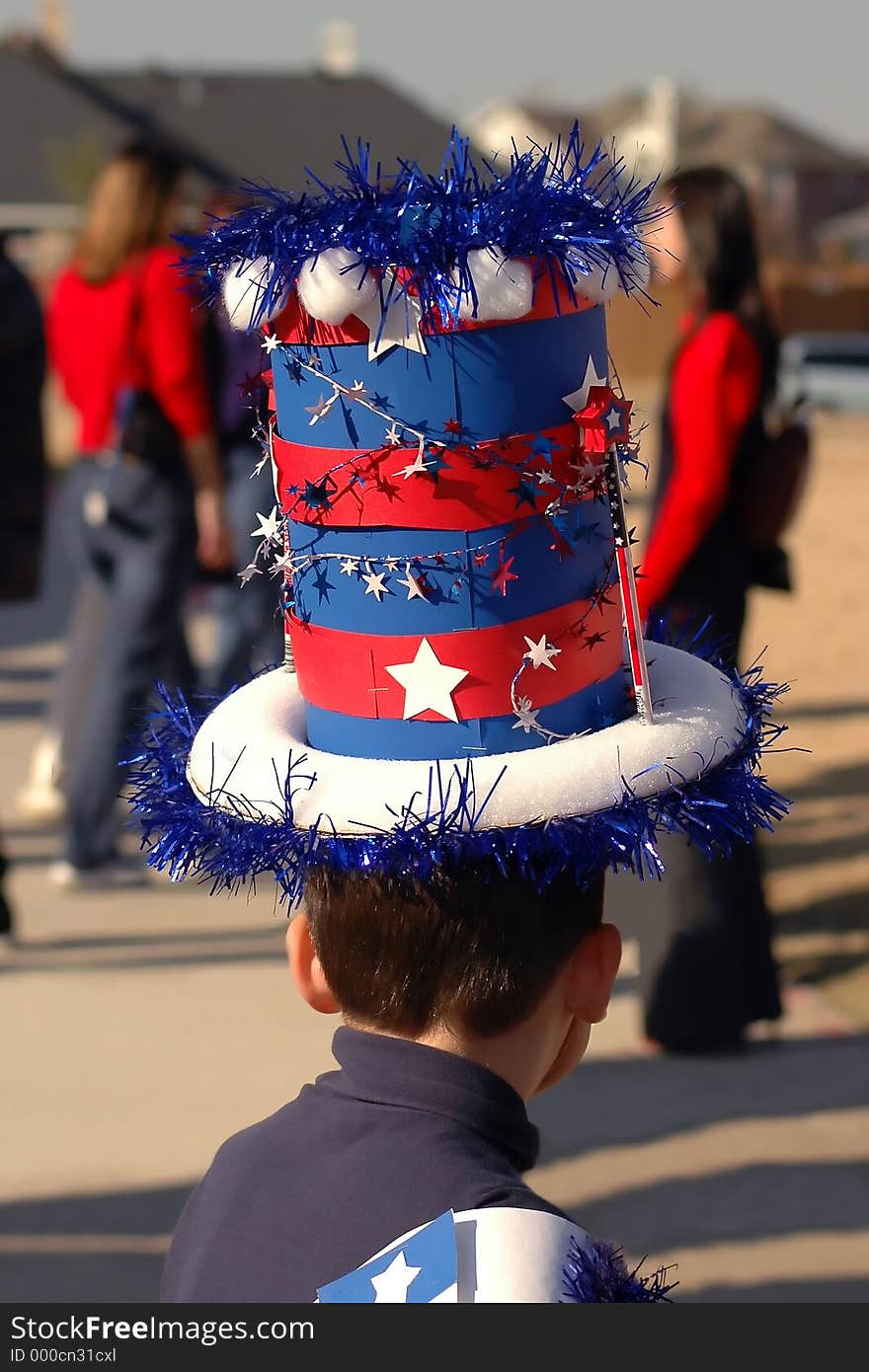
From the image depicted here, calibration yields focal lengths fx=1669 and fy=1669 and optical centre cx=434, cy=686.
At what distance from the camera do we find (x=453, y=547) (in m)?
1.48

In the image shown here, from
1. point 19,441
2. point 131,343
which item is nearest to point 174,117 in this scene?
point 131,343

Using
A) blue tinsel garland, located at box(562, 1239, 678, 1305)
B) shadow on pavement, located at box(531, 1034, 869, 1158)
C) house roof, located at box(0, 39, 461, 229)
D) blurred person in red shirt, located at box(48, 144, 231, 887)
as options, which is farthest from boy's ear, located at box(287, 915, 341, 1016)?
house roof, located at box(0, 39, 461, 229)

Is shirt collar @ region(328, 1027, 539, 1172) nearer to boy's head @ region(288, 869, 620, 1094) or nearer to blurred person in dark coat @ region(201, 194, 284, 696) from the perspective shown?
boy's head @ region(288, 869, 620, 1094)

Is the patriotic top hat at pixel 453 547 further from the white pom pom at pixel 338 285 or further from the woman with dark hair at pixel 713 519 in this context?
the woman with dark hair at pixel 713 519

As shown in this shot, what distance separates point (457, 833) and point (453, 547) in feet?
0.84

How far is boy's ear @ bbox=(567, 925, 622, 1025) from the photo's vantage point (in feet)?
4.91

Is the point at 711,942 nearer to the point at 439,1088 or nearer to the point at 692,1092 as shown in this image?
the point at 692,1092

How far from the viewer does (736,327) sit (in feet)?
12.3

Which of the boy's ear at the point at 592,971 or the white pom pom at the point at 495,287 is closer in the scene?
the white pom pom at the point at 495,287

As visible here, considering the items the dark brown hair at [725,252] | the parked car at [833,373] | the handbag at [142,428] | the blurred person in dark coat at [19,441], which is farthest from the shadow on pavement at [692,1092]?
the parked car at [833,373]

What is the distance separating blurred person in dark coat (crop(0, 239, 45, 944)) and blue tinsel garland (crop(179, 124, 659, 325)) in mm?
3233

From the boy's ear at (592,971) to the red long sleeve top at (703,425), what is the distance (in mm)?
2268

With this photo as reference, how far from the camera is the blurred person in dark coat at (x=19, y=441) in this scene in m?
4.60
